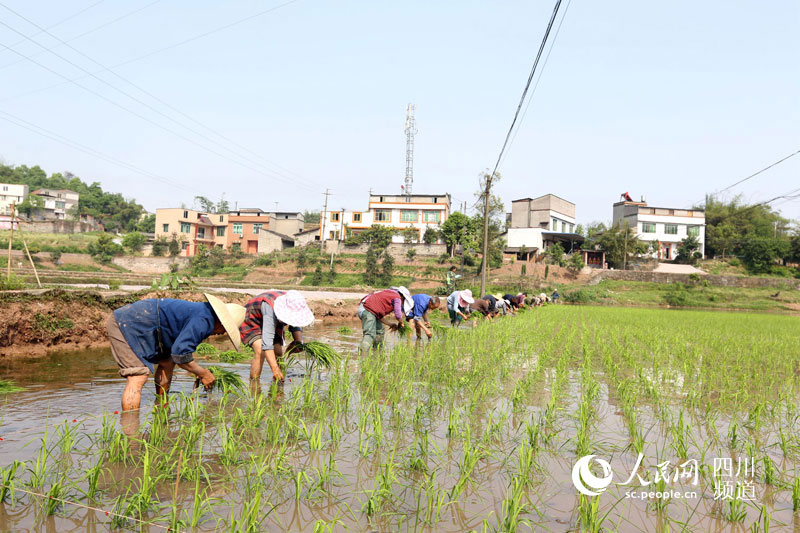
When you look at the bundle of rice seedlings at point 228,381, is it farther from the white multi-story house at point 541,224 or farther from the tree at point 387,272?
the white multi-story house at point 541,224

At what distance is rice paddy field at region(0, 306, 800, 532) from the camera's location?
220 cm

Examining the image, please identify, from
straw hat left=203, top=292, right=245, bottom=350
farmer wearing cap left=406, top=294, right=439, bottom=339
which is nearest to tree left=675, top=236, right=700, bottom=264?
farmer wearing cap left=406, top=294, right=439, bottom=339

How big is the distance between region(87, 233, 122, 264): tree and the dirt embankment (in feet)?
118

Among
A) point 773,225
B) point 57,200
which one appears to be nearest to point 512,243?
point 773,225

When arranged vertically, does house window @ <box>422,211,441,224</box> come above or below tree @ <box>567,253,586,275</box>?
above

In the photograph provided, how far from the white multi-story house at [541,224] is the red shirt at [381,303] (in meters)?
40.5

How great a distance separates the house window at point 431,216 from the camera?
→ 49469mm

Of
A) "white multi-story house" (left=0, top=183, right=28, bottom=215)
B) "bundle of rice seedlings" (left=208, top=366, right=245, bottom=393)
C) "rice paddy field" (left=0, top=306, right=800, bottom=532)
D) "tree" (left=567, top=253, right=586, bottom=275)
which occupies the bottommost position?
"rice paddy field" (left=0, top=306, right=800, bottom=532)

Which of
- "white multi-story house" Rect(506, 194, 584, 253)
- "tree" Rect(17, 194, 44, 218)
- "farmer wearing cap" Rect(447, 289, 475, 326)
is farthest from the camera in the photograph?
"tree" Rect(17, 194, 44, 218)

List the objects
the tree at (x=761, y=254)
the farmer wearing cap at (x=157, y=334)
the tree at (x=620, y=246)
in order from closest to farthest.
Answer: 1. the farmer wearing cap at (x=157, y=334)
2. the tree at (x=761, y=254)
3. the tree at (x=620, y=246)

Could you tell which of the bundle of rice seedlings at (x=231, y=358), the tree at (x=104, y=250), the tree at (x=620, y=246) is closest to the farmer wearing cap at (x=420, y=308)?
the bundle of rice seedlings at (x=231, y=358)

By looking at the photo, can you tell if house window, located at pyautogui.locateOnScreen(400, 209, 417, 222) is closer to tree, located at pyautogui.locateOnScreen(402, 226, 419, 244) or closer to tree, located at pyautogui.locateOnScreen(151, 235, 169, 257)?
tree, located at pyautogui.locateOnScreen(402, 226, 419, 244)

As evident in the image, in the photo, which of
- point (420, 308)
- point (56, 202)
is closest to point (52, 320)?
point (420, 308)

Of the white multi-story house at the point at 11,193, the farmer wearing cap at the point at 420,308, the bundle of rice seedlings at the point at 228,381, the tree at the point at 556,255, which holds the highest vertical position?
the white multi-story house at the point at 11,193
